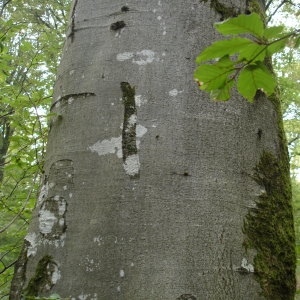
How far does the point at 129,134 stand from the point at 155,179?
0.17 metres

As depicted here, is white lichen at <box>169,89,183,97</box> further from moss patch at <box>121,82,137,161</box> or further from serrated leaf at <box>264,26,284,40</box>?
serrated leaf at <box>264,26,284,40</box>

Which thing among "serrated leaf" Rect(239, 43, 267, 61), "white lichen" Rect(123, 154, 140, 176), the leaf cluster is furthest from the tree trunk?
"serrated leaf" Rect(239, 43, 267, 61)

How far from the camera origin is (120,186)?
1122 millimetres

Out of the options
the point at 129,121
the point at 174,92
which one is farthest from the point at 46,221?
the point at 174,92

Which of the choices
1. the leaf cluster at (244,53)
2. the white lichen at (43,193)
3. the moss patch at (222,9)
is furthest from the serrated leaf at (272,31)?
the white lichen at (43,193)

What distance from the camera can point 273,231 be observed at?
1.22m

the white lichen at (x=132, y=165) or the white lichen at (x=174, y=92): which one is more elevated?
the white lichen at (x=174, y=92)

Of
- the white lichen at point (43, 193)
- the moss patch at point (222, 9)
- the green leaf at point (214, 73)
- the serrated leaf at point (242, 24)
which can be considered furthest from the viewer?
the moss patch at point (222, 9)

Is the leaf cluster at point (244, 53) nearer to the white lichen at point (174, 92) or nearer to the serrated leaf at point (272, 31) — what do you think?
the serrated leaf at point (272, 31)

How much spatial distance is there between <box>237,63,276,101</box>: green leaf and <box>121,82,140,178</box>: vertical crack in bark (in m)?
0.44

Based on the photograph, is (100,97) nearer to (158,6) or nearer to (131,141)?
(131,141)

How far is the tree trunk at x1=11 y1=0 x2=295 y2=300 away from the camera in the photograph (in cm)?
105

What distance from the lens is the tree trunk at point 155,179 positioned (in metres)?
1.05

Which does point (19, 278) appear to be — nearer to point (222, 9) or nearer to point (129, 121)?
point (129, 121)
